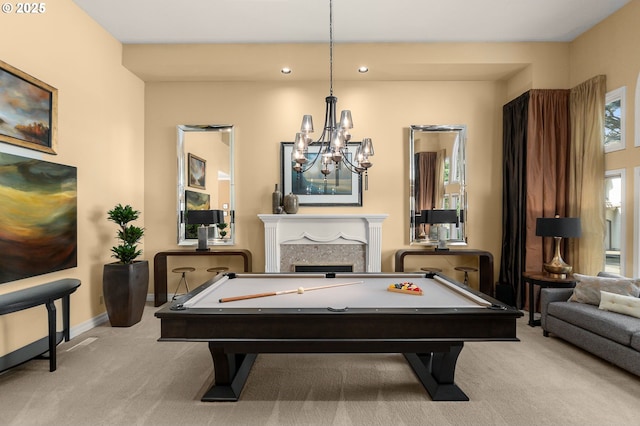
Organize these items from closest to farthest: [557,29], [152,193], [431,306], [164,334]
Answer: [164,334], [431,306], [557,29], [152,193]

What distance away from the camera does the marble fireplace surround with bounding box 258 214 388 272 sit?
4.89 m

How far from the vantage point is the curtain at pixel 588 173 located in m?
3.95

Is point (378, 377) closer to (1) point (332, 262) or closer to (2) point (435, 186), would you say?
(1) point (332, 262)

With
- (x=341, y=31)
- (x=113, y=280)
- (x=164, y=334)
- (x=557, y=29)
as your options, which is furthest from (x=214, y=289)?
(x=557, y=29)

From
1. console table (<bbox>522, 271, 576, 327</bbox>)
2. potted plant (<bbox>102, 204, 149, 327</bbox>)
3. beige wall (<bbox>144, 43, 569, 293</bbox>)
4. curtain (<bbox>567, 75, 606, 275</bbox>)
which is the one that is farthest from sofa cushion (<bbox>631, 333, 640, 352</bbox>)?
potted plant (<bbox>102, 204, 149, 327</bbox>)

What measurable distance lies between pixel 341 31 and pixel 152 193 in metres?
3.65

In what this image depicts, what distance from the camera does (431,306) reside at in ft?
7.21

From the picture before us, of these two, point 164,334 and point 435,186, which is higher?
point 435,186

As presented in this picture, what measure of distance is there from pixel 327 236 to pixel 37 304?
331cm

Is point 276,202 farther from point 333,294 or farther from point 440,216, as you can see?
point 333,294

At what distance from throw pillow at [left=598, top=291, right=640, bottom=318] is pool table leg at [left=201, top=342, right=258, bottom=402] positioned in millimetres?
3388

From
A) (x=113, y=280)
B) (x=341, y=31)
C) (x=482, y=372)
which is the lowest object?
(x=482, y=372)

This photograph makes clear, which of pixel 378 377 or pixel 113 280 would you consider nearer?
pixel 378 377

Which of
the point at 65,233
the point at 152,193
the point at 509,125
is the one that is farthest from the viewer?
the point at 152,193
